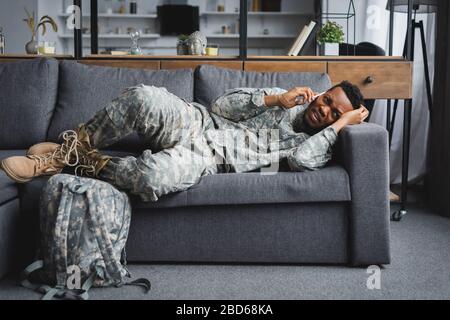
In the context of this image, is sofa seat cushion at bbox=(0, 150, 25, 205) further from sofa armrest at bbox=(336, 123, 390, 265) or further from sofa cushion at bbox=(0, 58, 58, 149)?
sofa armrest at bbox=(336, 123, 390, 265)

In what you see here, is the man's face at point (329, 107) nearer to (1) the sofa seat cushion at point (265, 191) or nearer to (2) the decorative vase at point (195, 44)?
(1) the sofa seat cushion at point (265, 191)

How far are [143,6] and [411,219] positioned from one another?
6.15m

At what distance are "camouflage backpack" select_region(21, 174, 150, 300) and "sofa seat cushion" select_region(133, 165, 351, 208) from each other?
8.4 inches

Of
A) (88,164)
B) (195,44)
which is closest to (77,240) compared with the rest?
(88,164)

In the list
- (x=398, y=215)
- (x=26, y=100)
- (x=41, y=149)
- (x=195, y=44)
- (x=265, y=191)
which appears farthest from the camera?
(x=195, y=44)

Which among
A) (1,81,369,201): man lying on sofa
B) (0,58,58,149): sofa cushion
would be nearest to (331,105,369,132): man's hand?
(1,81,369,201): man lying on sofa

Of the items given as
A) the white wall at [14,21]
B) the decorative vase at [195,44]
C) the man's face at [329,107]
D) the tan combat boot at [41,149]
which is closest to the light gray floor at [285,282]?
the tan combat boot at [41,149]

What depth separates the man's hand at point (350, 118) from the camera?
7.70ft

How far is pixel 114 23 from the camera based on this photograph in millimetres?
8344

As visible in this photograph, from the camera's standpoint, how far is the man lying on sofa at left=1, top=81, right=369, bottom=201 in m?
2.13

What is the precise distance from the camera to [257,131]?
2.54m

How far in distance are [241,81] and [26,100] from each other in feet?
3.57

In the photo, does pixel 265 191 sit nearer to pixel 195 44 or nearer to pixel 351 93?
pixel 351 93
